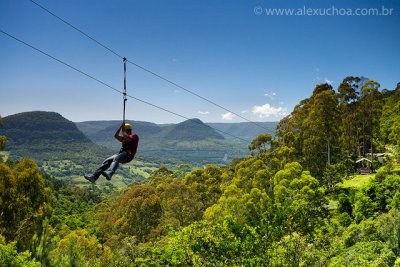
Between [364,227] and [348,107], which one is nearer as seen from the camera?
[364,227]

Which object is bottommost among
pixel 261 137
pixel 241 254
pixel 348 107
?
pixel 241 254

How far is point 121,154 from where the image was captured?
36.0ft

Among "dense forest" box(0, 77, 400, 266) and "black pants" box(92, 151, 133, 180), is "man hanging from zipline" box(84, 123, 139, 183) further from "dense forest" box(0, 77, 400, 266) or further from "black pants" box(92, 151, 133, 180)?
"dense forest" box(0, 77, 400, 266)

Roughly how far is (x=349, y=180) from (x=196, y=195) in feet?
58.7

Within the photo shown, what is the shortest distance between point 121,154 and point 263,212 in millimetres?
19289

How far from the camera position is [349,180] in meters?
38.0

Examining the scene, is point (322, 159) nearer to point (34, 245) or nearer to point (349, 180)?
point (349, 180)

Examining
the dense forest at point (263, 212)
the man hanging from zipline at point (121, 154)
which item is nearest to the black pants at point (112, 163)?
the man hanging from zipline at point (121, 154)

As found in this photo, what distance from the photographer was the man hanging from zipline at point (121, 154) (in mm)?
10555

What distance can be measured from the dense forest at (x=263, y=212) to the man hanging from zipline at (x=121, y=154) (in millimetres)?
3479

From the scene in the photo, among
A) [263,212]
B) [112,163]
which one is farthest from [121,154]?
[263,212]

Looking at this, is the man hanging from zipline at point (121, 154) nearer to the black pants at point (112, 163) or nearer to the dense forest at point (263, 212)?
the black pants at point (112, 163)

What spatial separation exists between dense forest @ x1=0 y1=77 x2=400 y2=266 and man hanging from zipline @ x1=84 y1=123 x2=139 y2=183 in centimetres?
348

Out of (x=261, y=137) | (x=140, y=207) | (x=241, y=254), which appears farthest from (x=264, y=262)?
(x=261, y=137)
